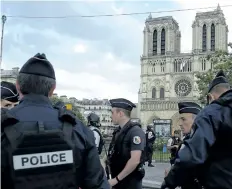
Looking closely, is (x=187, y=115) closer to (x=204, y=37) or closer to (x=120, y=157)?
(x=120, y=157)

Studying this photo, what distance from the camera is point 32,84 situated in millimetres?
2729

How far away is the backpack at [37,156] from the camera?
2418 millimetres

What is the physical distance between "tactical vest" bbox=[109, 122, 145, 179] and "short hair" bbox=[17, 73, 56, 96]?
Result: 2561 mm

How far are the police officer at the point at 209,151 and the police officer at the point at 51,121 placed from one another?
0.62 m

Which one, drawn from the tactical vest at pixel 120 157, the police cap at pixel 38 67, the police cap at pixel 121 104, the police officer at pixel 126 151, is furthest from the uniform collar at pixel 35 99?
Answer: the police cap at pixel 121 104

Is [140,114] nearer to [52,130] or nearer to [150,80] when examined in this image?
[150,80]

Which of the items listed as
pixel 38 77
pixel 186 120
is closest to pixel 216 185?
pixel 38 77

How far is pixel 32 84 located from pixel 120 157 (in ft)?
8.82

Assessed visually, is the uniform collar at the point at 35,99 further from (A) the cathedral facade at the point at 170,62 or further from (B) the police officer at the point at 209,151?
(A) the cathedral facade at the point at 170,62

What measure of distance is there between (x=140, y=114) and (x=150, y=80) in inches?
303

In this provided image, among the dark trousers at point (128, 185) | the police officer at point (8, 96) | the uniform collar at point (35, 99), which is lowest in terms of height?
the dark trousers at point (128, 185)

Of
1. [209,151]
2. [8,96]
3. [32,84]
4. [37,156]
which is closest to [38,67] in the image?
[32,84]

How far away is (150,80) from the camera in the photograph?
82.8m

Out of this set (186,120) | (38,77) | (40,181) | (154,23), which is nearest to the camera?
(40,181)
